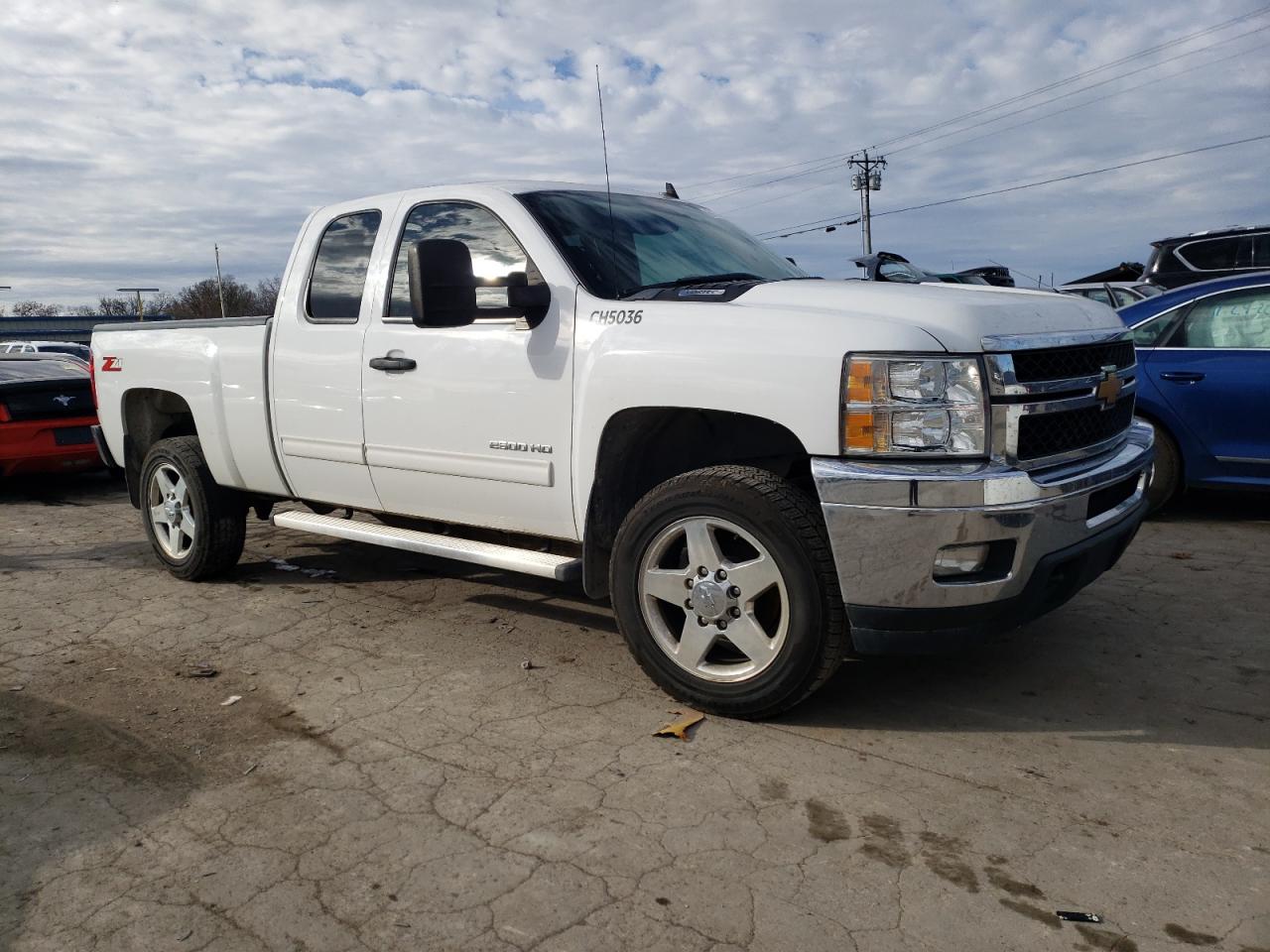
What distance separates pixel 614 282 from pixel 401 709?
5.94 ft

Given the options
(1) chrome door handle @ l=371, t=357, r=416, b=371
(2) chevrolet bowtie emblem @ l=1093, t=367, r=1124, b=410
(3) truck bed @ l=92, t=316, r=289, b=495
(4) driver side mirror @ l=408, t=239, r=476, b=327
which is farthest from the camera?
(3) truck bed @ l=92, t=316, r=289, b=495

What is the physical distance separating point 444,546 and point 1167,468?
16.0 feet

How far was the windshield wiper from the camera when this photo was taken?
4109 mm

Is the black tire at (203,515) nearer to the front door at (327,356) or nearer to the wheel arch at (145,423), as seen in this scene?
the wheel arch at (145,423)

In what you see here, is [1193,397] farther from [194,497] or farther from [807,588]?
[194,497]

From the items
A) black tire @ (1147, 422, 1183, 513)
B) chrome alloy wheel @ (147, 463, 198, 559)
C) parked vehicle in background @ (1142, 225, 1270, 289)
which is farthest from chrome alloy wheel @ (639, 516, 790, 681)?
parked vehicle in background @ (1142, 225, 1270, 289)

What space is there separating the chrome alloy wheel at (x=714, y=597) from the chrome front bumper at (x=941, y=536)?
0.31 m

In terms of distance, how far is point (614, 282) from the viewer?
13.5 feet

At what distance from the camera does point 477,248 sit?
14.6ft

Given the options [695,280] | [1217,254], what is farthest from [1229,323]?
[1217,254]

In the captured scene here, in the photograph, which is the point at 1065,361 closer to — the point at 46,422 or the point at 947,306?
the point at 947,306

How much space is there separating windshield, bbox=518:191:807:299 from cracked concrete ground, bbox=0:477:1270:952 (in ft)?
5.26

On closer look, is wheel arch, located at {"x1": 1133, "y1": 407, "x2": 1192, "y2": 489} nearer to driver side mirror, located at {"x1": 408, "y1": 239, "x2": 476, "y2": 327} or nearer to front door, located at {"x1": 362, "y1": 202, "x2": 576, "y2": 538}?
front door, located at {"x1": 362, "y1": 202, "x2": 576, "y2": 538}

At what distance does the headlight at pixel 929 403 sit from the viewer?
3.23m
